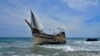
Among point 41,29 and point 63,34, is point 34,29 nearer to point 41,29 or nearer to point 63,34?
point 41,29

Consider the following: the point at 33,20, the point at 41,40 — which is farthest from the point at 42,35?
the point at 33,20

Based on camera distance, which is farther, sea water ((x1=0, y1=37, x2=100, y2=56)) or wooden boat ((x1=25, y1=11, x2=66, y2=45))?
wooden boat ((x1=25, y1=11, x2=66, y2=45))

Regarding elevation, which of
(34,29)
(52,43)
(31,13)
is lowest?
(52,43)

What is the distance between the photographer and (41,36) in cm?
4553

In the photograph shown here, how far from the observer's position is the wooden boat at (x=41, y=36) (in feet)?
149

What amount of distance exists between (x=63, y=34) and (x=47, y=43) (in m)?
4.66

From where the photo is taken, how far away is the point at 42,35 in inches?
1801

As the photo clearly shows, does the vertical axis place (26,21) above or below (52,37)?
above

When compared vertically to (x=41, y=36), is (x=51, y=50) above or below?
below

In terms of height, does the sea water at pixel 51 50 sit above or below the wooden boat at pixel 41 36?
below

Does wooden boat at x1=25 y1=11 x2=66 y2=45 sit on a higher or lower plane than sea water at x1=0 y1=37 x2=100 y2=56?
higher

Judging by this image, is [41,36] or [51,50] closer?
[51,50]

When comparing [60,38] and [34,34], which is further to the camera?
[60,38]

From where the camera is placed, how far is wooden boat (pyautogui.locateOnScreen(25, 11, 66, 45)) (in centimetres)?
4538
